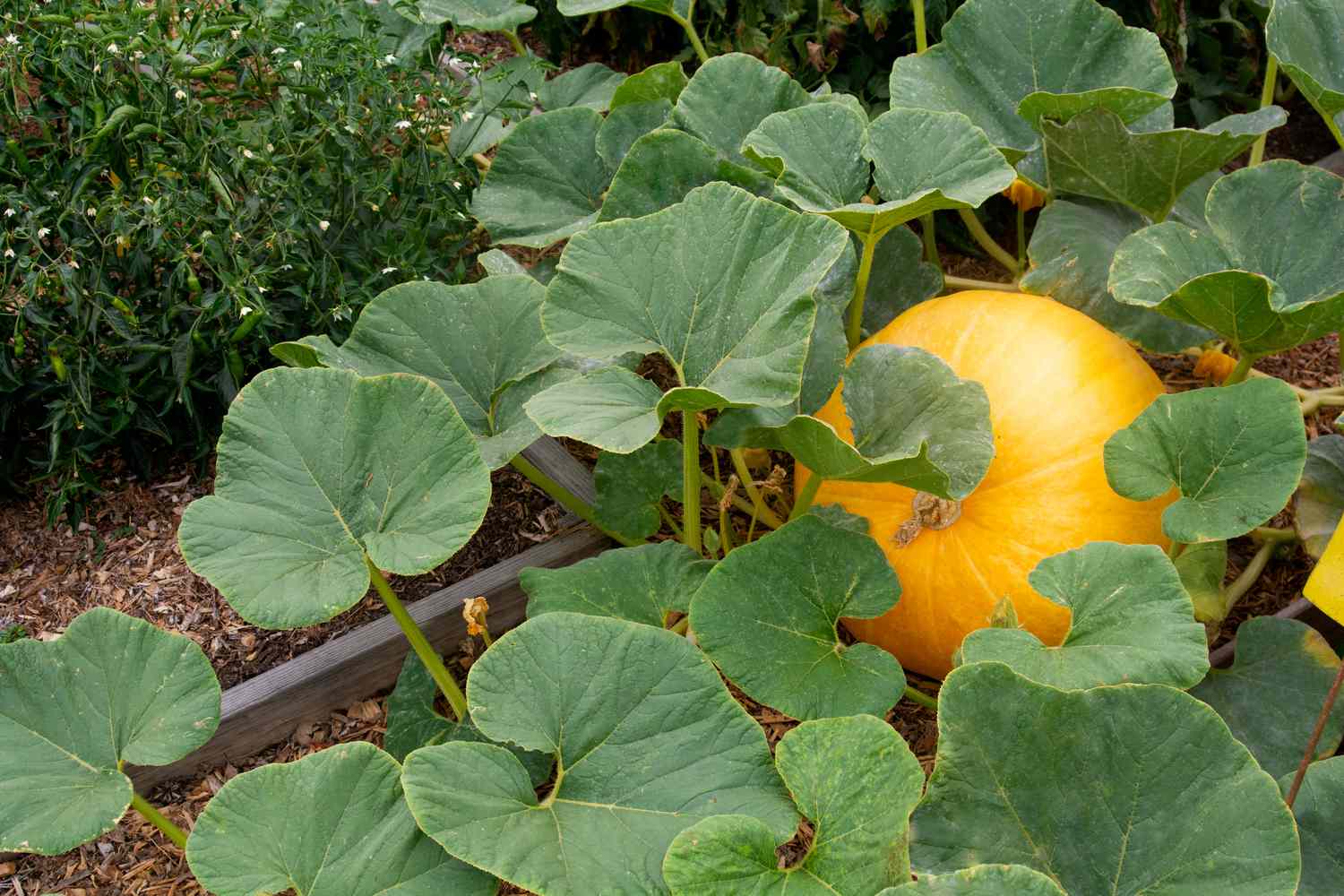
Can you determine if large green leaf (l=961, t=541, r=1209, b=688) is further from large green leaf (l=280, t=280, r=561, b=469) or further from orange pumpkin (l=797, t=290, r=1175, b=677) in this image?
large green leaf (l=280, t=280, r=561, b=469)

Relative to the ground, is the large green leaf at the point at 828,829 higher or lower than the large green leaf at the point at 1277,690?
higher

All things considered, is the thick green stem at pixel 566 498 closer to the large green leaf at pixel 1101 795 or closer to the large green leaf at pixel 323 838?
the large green leaf at pixel 323 838

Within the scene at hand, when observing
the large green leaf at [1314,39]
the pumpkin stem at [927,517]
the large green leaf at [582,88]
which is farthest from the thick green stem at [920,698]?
the large green leaf at [582,88]

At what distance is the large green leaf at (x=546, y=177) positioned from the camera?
2.00m

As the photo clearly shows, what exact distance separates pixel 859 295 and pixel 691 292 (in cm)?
40

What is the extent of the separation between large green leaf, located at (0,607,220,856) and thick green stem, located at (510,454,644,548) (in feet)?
1.86

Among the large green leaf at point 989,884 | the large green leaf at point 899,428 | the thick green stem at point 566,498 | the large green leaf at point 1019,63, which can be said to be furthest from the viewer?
the large green leaf at point 1019,63

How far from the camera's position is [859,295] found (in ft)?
6.06

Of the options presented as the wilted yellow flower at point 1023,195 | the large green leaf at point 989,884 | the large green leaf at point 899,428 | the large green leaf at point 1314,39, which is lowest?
the large green leaf at point 989,884

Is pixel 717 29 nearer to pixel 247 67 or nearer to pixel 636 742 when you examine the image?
pixel 247 67

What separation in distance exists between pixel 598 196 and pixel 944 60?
0.60m

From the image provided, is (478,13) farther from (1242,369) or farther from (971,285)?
(1242,369)

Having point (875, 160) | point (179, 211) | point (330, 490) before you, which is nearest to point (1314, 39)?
point (875, 160)

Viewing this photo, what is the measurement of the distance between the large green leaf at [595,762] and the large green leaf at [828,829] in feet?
0.13
